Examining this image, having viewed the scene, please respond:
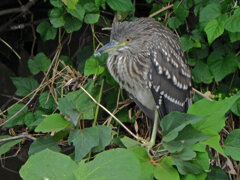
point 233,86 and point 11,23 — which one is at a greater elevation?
point 11,23

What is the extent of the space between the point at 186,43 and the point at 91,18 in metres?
0.49

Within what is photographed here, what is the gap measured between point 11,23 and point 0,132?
0.60m

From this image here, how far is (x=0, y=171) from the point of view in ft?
10.2

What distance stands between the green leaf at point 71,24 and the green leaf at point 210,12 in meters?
0.58

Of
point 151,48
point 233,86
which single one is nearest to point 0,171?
point 151,48

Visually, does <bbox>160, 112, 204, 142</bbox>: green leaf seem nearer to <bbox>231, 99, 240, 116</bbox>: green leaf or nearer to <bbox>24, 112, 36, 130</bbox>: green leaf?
<bbox>231, 99, 240, 116</bbox>: green leaf

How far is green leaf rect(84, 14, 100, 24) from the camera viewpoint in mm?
2271

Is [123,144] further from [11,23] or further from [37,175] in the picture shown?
[11,23]

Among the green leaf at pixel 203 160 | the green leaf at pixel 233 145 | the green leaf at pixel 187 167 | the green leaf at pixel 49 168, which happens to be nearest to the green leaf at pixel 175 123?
the green leaf at pixel 187 167

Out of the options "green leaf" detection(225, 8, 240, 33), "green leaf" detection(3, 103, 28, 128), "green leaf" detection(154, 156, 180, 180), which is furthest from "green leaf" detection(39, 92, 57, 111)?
"green leaf" detection(225, 8, 240, 33)

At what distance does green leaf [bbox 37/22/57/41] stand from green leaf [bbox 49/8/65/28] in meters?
0.17

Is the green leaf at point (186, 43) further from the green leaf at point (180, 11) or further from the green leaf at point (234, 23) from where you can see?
the green leaf at point (234, 23)

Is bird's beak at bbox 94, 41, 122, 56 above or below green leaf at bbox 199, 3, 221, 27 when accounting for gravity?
below

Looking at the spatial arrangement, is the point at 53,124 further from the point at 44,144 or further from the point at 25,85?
the point at 25,85
